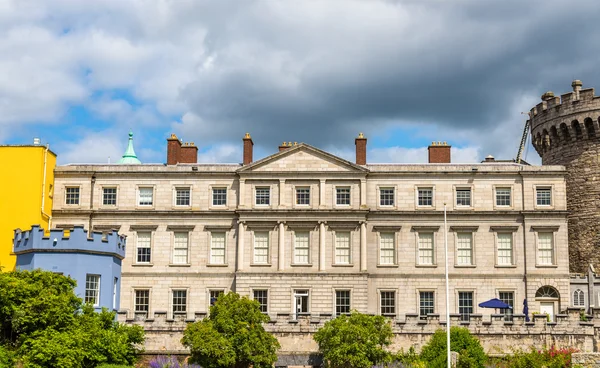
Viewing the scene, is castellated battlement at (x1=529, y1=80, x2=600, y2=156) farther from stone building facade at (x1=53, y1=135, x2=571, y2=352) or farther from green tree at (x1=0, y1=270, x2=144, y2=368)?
green tree at (x1=0, y1=270, x2=144, y2=368)

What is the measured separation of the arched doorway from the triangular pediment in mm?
12729

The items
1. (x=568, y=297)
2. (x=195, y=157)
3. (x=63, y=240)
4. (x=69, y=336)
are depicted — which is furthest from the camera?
(x=195, y=157)

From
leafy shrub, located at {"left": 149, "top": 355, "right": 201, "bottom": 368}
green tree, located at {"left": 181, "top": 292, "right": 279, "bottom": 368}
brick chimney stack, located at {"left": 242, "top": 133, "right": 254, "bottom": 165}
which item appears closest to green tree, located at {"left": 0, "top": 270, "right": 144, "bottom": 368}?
leafy shrub, located at {"left": 149, "top": 355, "right": 201, "bottom": 368}

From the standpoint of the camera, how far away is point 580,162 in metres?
54.1

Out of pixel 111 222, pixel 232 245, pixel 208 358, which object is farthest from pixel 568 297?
pixel 111 222

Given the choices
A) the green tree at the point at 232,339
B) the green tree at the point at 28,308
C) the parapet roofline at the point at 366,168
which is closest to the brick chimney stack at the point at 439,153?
the parapet roofline at the point at 366,168

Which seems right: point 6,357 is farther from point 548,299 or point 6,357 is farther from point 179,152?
point 548,299

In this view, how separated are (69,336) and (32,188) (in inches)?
690

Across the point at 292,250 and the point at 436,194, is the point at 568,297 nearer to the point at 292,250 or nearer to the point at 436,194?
the point at 436,194

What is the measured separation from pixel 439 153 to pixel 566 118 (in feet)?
27.9

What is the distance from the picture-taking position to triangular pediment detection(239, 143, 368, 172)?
51.8 m

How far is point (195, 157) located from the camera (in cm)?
5525

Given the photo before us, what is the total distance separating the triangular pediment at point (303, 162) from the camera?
51.8 meters

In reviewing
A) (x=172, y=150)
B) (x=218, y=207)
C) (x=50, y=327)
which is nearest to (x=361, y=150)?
(x=218, y=207)
